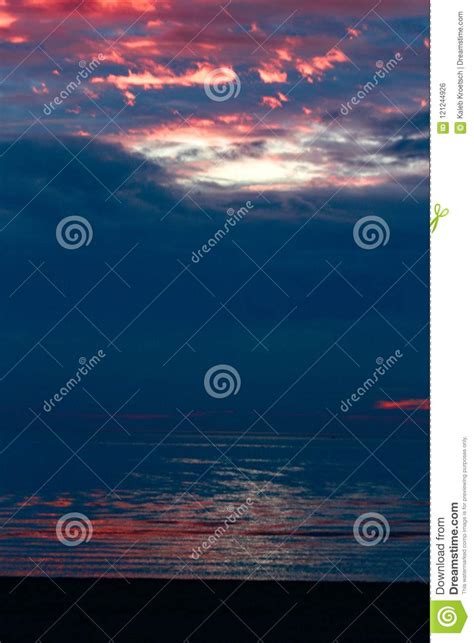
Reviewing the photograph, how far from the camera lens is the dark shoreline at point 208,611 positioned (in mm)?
16031

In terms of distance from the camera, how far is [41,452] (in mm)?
70938
